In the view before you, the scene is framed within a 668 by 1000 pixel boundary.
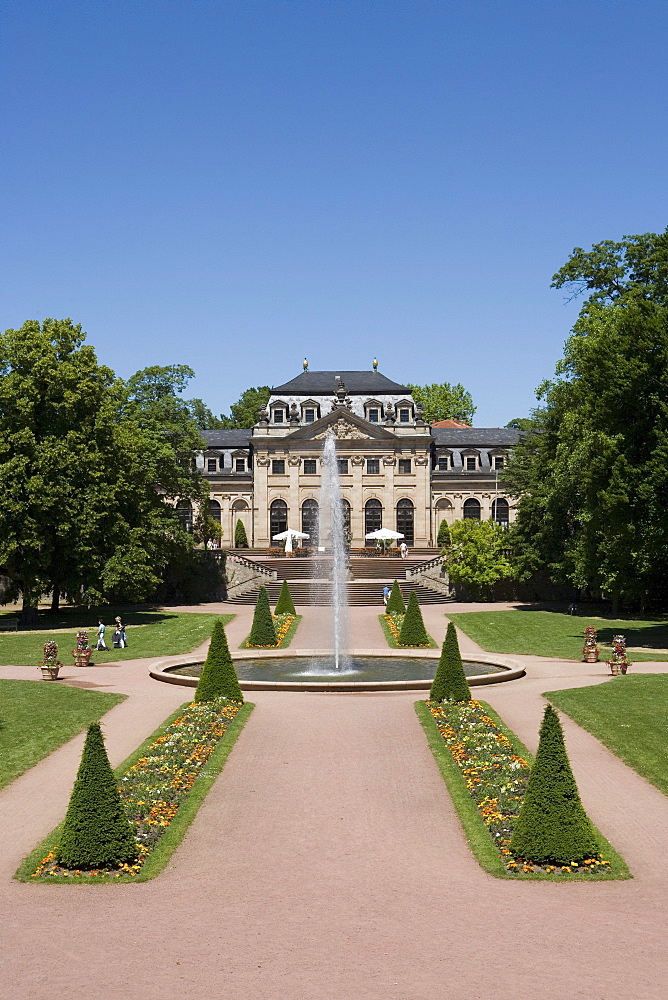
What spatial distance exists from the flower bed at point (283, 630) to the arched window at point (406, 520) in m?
37.1

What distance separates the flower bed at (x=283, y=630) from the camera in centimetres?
3859

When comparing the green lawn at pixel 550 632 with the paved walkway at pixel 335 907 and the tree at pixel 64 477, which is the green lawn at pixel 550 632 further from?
the paved walkway at pixel 335 907

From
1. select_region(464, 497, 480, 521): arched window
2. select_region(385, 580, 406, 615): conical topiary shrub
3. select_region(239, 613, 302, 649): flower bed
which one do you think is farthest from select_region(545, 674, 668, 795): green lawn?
select_region(464, 497, 480, 521): arched window

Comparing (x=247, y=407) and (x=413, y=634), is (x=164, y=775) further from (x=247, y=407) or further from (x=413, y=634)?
(x=247, y=407)

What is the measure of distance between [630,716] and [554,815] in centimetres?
1049

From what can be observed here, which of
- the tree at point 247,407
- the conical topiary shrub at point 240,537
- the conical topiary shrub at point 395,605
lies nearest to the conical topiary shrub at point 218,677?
the conical topiary shrub at point 395,605

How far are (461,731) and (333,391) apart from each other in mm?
69956

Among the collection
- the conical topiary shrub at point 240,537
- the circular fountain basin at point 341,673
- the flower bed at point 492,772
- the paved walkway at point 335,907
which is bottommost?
the paved walkway at point 335,907

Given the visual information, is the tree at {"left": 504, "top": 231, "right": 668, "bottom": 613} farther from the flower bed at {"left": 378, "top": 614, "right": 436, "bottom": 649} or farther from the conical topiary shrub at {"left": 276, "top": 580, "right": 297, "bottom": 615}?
the conical topiary shrub at {"left": 276, "top": 580, "right": 297, "bottom": 615}

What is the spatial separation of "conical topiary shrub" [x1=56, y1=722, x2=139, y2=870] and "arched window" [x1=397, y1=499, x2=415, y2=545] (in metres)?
74.2

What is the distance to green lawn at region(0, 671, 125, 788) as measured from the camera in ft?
65.5

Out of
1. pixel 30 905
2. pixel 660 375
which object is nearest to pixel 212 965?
pixel 30 905

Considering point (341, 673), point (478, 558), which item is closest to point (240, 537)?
point (478, 558)

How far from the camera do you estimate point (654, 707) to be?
24.0 meters
